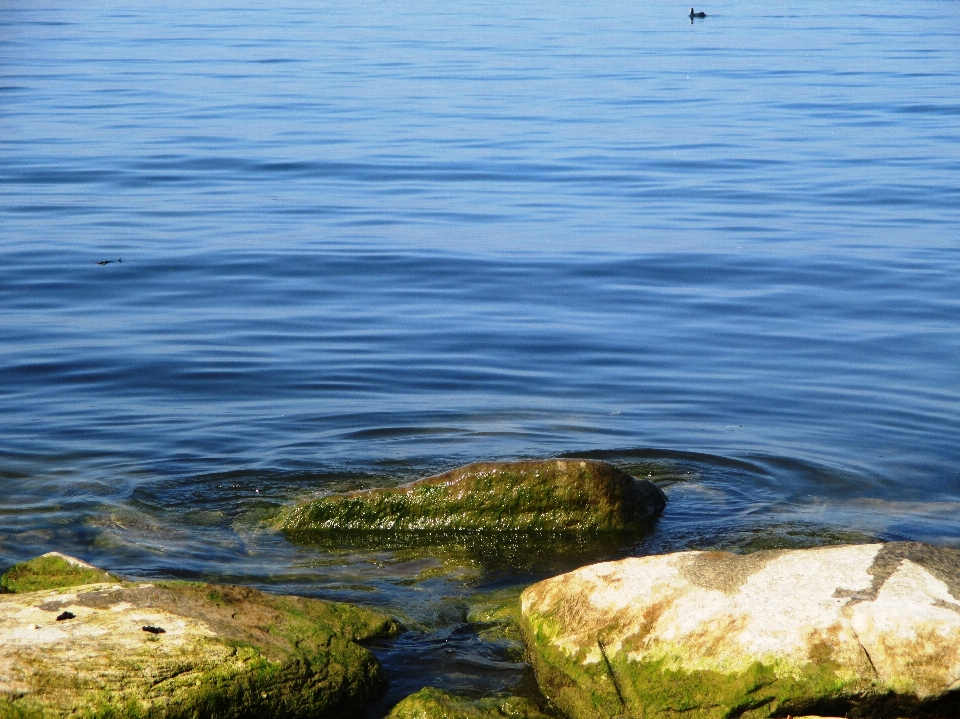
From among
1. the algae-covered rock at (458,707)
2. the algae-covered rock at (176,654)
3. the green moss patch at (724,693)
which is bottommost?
the algae-covered rock at (458,707)

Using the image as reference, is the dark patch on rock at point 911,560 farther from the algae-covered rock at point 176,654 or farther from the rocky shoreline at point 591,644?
the algae-covered rock at point 176,654

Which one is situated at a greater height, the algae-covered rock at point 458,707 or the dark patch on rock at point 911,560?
the dark patch on rock at point 911,560

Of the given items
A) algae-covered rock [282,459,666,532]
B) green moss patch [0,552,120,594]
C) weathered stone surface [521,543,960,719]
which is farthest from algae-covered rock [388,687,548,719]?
algae-covered rock [282,459,666,532]

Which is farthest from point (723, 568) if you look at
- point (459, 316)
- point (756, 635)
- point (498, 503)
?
point (459, 316)

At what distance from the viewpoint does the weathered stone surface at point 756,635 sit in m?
4.12

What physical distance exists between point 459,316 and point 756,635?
23.0 feet

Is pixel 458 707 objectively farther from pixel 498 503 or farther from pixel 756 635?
pixel 498 503

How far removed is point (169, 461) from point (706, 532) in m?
3.25

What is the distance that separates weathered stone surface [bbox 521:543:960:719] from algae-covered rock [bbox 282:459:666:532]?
4.97 feet

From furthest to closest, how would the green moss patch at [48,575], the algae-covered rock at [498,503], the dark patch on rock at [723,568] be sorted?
the algae-covered rock at [498,503] < the green moss patch at [48,575] < the dark patch on rock at [723,568]

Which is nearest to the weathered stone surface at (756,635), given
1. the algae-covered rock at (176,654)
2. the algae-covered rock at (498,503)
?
the algae-covered rock at (176,654)

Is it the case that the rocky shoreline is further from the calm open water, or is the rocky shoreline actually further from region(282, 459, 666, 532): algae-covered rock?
region(282, 459, 666, 532): algae-covered rock

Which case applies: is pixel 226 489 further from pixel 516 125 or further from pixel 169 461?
pixel 516 125

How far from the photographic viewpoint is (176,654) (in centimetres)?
407
